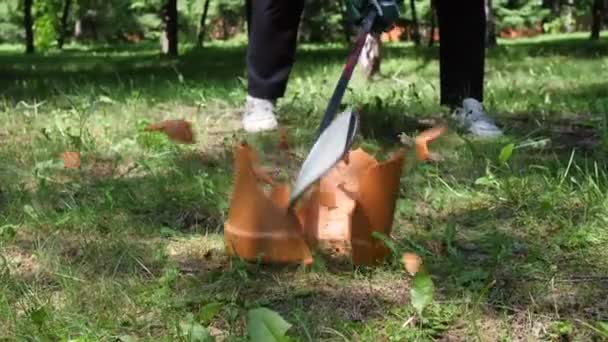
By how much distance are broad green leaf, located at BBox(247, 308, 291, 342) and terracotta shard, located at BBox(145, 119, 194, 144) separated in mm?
1621

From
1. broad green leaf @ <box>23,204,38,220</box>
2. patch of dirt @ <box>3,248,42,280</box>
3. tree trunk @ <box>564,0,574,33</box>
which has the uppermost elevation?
broad green leaf @ <box>23,204,38,220</box>

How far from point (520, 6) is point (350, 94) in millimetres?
Answer: 26726

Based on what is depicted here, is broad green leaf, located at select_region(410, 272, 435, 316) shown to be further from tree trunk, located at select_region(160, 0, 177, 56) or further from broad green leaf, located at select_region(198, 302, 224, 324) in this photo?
tree trunk, located at select_region(160, 0, 177, 56)

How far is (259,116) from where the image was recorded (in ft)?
→ 9.71

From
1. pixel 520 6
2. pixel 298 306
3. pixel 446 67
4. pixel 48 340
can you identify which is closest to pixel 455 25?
pixel 446 67

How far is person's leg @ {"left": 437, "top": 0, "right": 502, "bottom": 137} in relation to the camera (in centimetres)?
295

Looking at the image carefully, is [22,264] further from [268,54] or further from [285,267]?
[268,54]

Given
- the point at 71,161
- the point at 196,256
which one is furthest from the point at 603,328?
the point at 71,161

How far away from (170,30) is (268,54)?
10.7m

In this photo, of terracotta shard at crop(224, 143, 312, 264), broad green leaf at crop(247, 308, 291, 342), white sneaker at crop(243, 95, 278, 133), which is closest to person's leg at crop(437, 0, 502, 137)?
white sneaker at crop(243, 95, 278, 133)

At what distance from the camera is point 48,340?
48.7 inches

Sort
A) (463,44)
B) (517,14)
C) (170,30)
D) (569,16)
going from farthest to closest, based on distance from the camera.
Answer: (569,16) → (517,14) → (170,30) → (463,44)

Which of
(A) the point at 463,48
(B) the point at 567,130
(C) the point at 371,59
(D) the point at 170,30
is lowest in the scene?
(D) the point at 170,30

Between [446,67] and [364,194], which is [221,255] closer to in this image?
[364,194]
